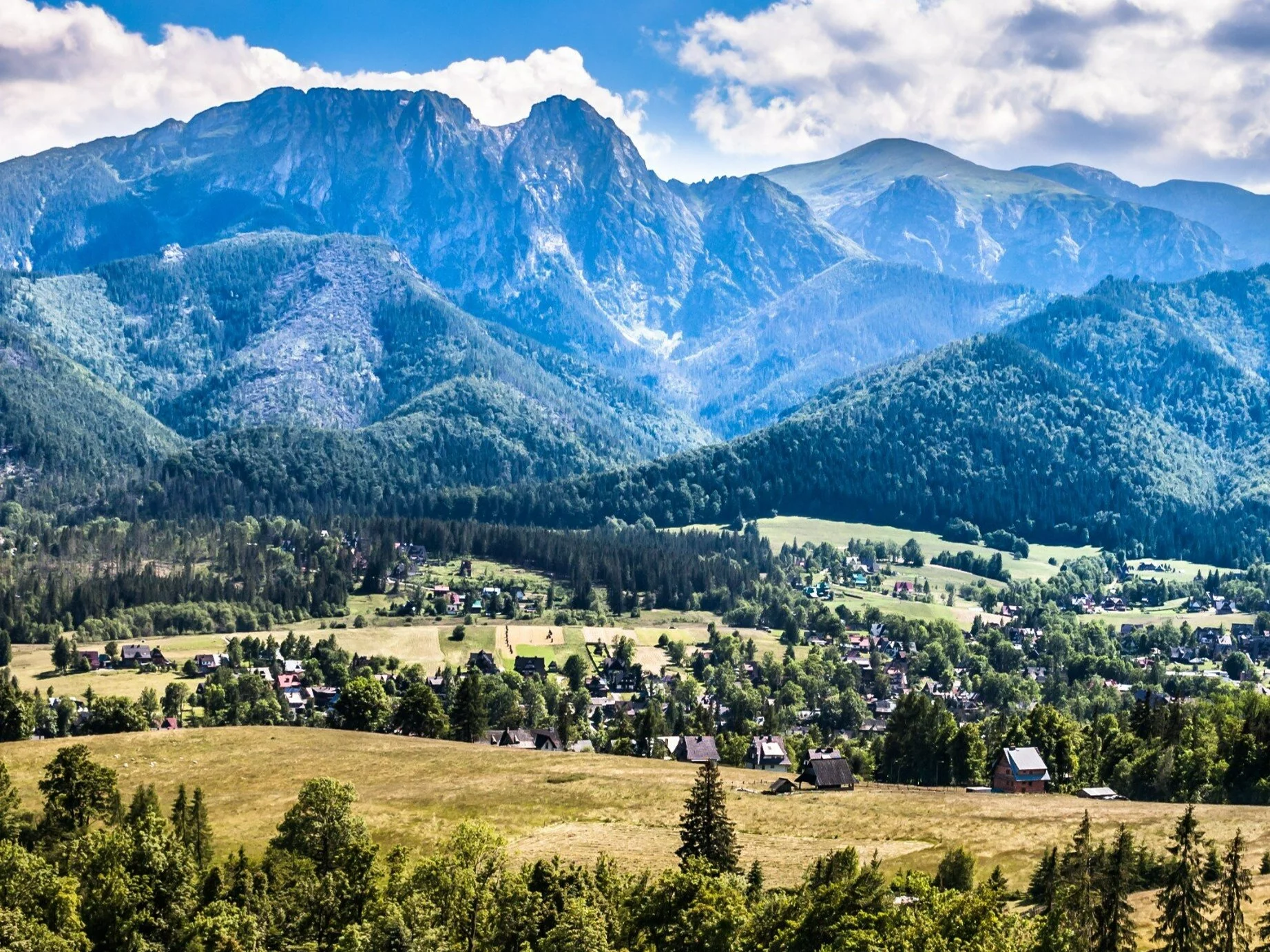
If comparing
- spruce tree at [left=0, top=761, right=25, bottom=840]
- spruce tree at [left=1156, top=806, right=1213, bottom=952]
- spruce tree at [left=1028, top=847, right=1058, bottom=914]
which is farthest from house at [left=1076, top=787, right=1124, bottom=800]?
spruce tree at [left=0, top=761, right=25, bottom=840]

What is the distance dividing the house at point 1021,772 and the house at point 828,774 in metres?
15.3

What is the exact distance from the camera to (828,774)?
122812 millimetres

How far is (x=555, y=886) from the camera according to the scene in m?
75.4

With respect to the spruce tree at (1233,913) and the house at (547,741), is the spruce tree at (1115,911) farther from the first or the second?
the house at (547,741)

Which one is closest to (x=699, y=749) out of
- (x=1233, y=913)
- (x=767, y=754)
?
(x=767, y=754)

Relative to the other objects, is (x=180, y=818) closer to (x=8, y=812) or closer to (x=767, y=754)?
(x=8, y=812)

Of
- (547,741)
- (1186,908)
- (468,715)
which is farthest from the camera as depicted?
(468,715)

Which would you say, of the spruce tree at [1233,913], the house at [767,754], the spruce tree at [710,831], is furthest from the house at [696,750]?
the spruce tree at [1233,913]

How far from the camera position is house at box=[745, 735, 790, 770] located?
160 m

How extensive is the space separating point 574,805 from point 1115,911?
55.6 m

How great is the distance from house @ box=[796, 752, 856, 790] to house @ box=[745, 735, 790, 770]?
33.9 meters

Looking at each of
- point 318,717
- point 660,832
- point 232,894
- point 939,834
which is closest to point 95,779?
point 232,894

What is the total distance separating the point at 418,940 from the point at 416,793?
158 feet

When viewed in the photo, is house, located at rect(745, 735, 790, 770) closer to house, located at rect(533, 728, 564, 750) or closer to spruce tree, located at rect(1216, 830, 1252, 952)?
house, located at rect(533, 728, 564, 750)
